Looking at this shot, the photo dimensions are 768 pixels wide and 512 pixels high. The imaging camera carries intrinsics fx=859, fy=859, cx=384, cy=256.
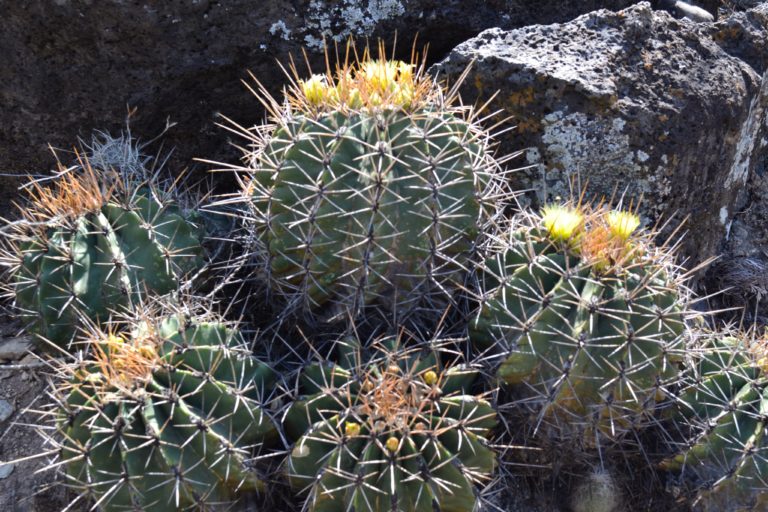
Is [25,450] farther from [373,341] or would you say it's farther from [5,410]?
[373,341]

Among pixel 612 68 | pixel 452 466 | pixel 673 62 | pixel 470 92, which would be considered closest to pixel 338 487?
pixel 452 466

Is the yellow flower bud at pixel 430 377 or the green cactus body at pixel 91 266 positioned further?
the green cactus body at pixel 91 266

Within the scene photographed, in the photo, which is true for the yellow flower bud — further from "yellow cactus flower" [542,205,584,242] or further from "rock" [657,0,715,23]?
"rock" [657,0,715,23]

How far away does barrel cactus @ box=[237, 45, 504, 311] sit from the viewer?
2.84 metres

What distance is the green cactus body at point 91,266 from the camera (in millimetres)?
3018

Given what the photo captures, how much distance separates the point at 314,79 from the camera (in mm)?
3041

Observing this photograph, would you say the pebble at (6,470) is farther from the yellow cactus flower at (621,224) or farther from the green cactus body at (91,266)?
the yellow cactus flower at (621,224)

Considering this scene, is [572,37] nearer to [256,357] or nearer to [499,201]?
[499,201]

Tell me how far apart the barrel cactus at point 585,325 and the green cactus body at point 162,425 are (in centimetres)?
84

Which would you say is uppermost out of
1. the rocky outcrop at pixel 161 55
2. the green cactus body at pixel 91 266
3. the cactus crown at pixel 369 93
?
the cactus crown at pixel 369 93

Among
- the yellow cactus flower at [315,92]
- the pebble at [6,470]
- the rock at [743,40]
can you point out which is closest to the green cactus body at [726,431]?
the yellow cactus flower at [315,92]

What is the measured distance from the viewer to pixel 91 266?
9.97 ft

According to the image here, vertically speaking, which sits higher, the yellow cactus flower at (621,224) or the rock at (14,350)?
the yellow cactus flower at (621,224)

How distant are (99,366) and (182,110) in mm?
1717
